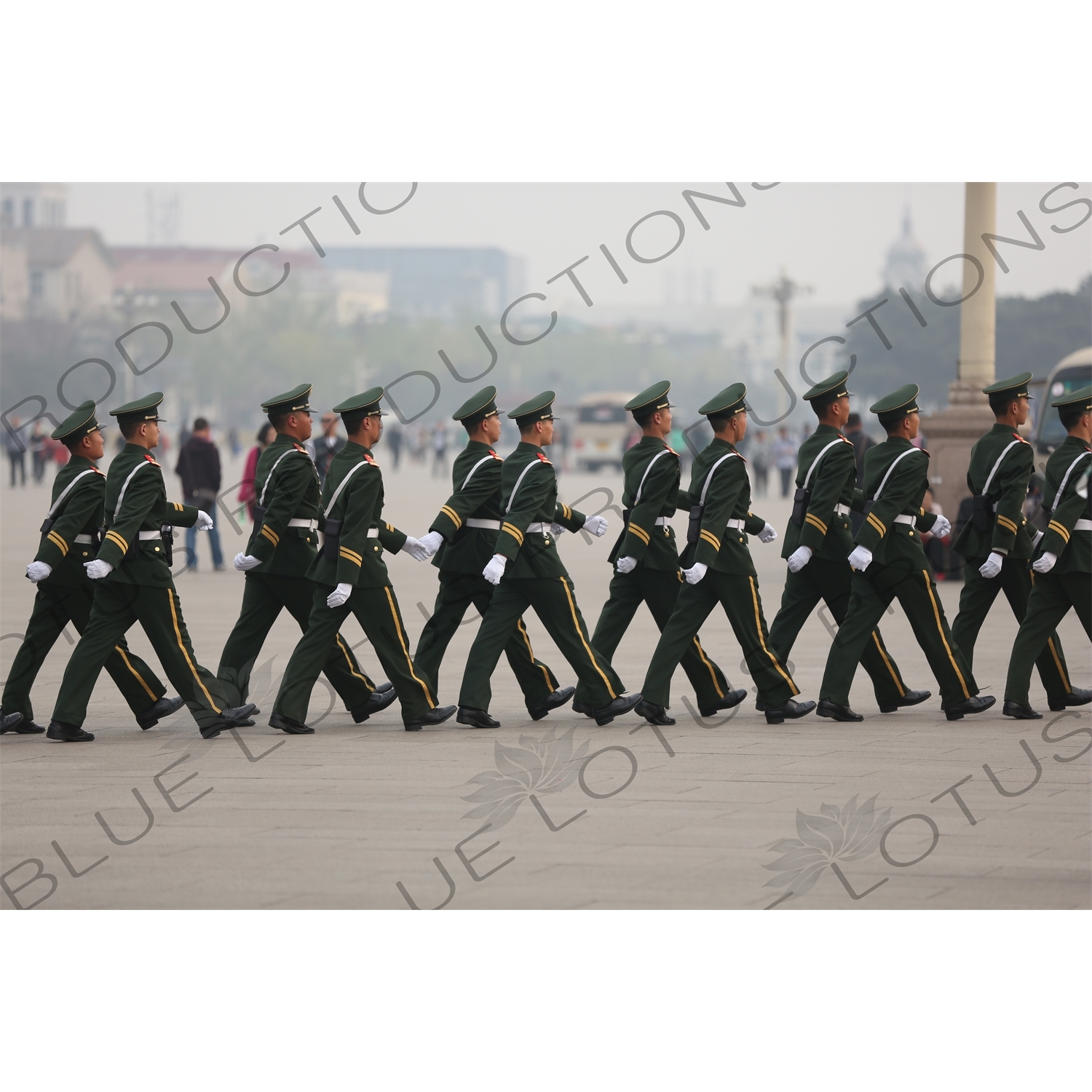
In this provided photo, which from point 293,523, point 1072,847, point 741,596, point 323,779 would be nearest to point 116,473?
point 293,523

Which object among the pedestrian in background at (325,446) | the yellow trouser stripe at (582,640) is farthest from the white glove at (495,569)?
the pedestrian in background at (325,446)

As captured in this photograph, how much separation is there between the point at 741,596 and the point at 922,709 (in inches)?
51.8

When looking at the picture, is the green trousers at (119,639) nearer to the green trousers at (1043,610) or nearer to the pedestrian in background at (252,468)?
the green trousers at (1043,610)

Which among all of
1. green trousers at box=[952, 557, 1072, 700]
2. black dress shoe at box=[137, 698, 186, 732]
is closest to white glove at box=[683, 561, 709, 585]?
green trousers at box=[952, 557, 1072, 700]

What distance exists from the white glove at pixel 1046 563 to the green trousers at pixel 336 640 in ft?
9.66

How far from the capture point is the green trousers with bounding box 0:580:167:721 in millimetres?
8008

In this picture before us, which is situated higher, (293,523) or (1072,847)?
(293,523)

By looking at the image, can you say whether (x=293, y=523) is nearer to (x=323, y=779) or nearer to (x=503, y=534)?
(x=503, y=534)

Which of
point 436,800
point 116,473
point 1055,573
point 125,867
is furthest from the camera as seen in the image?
point 1055,573

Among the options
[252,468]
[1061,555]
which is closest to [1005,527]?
[1061,555]

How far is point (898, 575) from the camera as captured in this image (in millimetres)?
8328

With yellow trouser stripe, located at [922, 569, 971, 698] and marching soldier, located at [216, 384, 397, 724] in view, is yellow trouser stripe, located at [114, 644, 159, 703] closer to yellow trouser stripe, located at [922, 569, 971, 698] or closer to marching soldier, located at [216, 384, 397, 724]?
marching soldier, located at [216, 384, 397, 724]

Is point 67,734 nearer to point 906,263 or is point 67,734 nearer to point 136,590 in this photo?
point 136,590

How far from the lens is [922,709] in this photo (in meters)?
8.90
